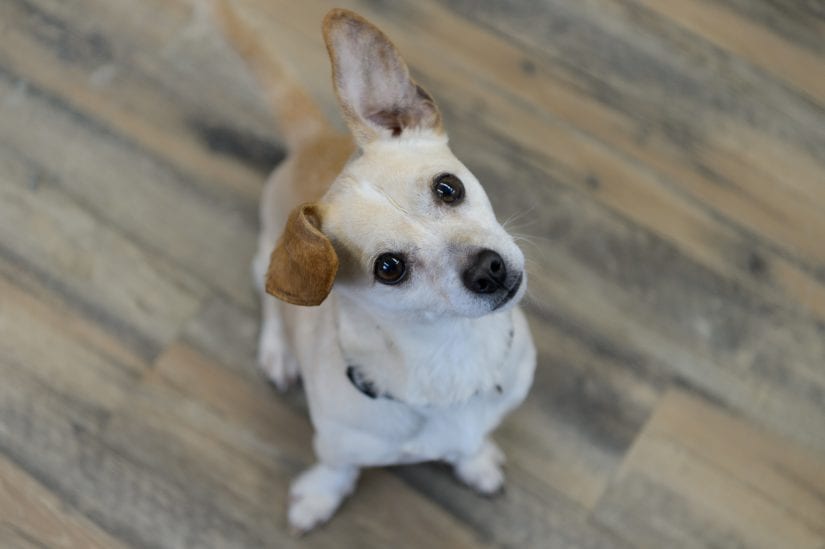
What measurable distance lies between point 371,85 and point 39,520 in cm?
146

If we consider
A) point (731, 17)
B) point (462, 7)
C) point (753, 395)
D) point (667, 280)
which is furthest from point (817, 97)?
point (462, 7)

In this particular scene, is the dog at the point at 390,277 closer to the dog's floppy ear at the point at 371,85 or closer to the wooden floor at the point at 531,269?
the dog's floppy ear at the point at 371,85

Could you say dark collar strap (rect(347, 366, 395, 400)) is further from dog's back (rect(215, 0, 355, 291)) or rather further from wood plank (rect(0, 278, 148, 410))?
wood plank (rect(0, 278, 148, 410))

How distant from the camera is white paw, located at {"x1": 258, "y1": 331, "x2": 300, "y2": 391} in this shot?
2.08 meters

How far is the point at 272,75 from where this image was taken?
1.88m

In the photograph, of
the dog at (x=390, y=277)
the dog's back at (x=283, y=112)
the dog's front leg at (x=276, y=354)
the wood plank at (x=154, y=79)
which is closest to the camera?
the dog at (x=390, y=277)

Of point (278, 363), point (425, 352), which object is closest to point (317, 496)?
point (278, 363)

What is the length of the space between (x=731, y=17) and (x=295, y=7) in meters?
1.43

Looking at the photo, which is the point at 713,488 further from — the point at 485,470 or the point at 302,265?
the point at 302,265

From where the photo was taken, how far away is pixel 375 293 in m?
1.30

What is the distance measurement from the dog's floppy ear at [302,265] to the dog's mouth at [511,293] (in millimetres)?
289

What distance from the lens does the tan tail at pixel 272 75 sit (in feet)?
6.13

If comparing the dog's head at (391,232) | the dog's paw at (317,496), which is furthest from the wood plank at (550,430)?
the dog's head at (391,232)

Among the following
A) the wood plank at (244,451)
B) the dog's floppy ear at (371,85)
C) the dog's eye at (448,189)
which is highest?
the dog's floppy ear at (371,85)
